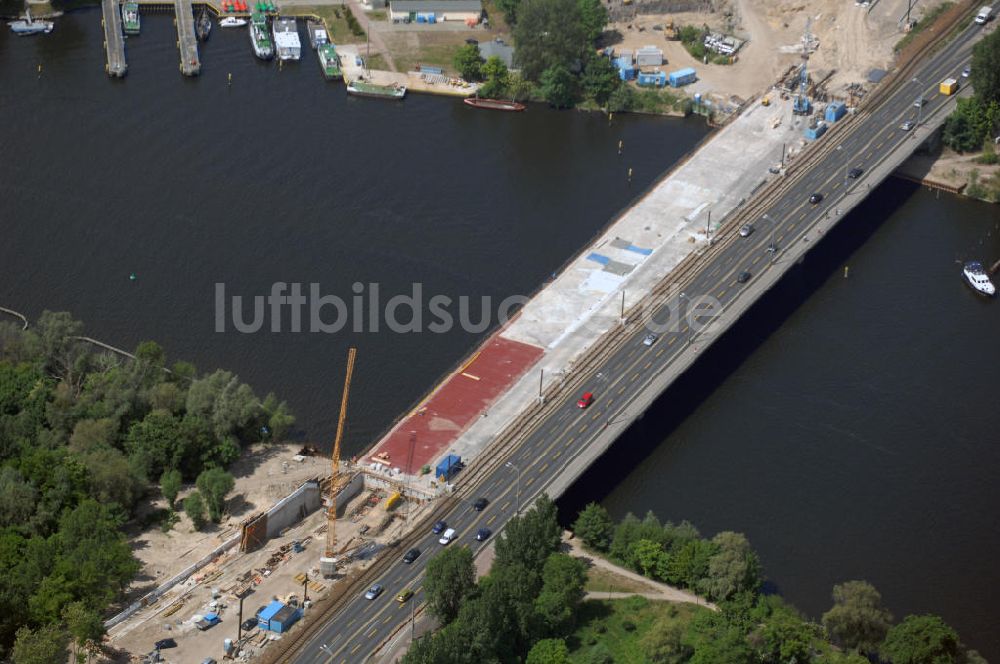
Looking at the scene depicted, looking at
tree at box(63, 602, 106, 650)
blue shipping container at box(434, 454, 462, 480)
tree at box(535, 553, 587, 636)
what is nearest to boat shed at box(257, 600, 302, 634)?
tree at box(63, 602, 106, 650)

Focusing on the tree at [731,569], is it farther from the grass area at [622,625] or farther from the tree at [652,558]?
the tree at [652,558]

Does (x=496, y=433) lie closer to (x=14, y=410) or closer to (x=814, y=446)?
(x=814, y=446)

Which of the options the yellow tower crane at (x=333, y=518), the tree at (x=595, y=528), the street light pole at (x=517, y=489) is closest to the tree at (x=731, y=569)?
the tree at (x=595, y=528)

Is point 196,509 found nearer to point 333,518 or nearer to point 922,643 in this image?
point 333,518

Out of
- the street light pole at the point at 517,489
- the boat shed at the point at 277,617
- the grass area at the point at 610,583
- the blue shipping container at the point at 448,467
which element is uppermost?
the blue shipping container at the point at 448,467

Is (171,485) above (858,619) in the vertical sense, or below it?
above

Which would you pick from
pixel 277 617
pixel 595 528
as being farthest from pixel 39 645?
pixel 595 528

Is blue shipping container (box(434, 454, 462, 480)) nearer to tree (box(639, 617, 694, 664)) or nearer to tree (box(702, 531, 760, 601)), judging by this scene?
tree (box(702, 531, 760, 601))
